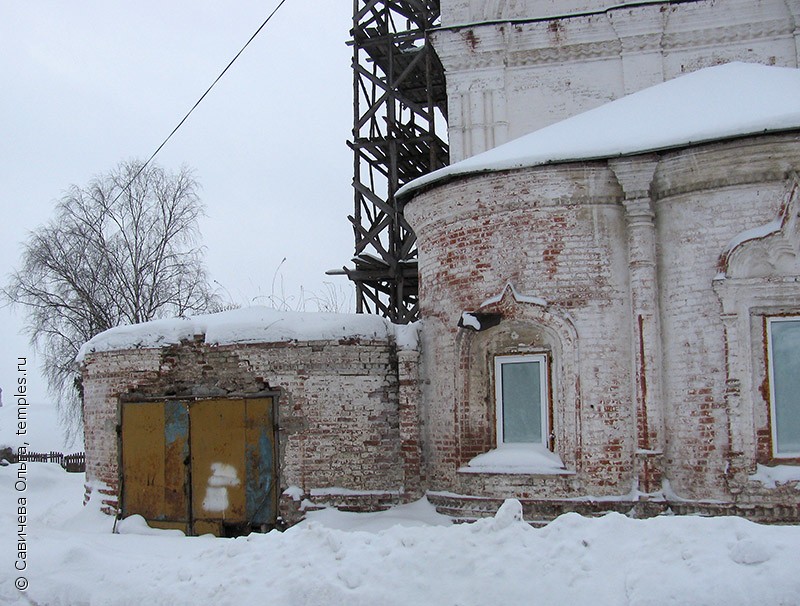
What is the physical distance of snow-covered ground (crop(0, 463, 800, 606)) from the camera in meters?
5.65

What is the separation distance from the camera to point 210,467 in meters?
9.96

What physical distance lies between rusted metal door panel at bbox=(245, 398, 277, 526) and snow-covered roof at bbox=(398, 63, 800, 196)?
2.96m

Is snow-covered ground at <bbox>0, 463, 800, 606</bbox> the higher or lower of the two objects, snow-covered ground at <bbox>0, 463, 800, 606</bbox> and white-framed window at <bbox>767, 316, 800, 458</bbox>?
the lower

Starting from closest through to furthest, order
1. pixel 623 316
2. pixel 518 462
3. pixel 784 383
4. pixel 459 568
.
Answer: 1. pixel 459 568
2. pixel 784 383
3. pixel 623 316
4. pixel 518 462

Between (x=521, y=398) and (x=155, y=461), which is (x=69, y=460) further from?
(x=521, y=398)

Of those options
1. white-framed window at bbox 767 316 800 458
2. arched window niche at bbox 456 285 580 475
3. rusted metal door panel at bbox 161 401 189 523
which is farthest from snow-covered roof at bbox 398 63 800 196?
rusted metal door panel at bbox 161 401 189 523

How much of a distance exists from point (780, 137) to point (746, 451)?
2944mm

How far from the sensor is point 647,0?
572 inches

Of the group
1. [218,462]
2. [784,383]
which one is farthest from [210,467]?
[784,383]

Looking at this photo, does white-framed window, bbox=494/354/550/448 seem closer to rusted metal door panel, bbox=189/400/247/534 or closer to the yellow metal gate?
the yellow metal gate

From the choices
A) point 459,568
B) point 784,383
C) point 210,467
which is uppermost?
point 784,383

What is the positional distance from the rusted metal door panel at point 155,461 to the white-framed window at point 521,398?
138 inches

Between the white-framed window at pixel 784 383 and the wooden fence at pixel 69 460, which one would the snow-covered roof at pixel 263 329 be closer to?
the white-framed window at pixel 784 383

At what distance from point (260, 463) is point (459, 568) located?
414 cm
